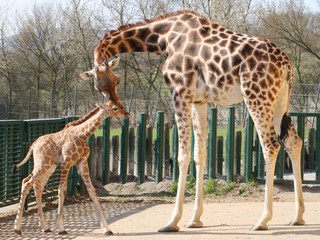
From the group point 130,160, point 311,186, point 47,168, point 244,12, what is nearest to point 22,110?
point 244,12

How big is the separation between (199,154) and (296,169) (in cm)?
122

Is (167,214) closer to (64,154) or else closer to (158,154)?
(64,154)

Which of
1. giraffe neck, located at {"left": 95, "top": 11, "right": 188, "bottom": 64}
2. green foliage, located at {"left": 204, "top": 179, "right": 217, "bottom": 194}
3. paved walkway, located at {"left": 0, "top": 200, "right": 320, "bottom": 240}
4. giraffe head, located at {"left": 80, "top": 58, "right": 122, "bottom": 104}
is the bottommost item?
paved walkway, located at {"left": 0, "top": 200, "right": 320, "bottom": 240}

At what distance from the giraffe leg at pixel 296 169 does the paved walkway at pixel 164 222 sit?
0.17 m

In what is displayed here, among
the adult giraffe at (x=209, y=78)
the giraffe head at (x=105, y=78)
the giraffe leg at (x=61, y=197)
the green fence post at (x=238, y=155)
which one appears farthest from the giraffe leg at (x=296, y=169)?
the green fence post at (x=238, y=155)

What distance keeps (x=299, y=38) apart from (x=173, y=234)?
68.9ft

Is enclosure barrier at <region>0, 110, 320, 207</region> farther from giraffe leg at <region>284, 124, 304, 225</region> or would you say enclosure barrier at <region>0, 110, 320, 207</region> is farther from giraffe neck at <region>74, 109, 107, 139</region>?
giraffe leg at <region>284, 124, 304, 225</region>

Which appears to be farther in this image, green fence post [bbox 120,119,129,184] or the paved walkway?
green fence post [bbox 120,119,129,184]

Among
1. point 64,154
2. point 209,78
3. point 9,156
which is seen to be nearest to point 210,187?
point 9,156

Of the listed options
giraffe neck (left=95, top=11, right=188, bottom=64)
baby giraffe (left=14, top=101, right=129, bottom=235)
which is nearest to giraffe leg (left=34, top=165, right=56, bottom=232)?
baby giraffe (left=14, top=101, right=129, bottom=235)

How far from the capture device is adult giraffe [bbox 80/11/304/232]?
7.52 meters

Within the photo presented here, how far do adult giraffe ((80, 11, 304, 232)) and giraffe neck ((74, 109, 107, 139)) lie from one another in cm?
34

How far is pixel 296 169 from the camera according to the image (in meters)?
7.87

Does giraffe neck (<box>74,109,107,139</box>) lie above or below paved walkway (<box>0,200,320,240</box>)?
above
